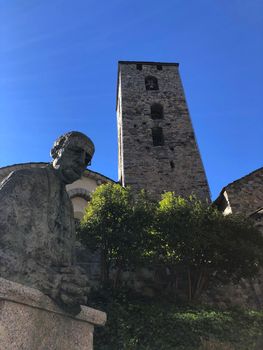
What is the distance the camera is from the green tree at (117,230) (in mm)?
10609

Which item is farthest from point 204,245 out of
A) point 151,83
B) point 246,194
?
point 151,83

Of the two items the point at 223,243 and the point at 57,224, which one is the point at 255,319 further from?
the point at 57,224

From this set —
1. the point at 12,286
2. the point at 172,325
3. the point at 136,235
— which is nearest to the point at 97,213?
the point at 136,235

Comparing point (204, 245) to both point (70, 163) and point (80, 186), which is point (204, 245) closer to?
point (80, 186)

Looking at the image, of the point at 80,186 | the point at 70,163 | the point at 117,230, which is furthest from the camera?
the point at 80,186

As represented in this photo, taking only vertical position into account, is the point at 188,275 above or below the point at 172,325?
above

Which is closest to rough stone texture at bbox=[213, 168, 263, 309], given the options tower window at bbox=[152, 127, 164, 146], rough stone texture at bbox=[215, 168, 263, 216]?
rough stone texture at bbox=[215, 168, 263, 216]

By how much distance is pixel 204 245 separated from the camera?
10.7 m

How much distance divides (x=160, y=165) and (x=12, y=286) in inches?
712

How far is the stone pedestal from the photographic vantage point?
1911 millimetres

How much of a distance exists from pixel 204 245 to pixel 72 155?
8.54 meters

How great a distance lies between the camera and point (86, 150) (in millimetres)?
2893

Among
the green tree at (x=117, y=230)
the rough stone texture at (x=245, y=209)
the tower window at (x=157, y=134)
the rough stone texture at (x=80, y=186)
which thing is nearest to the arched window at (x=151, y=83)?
the tower window at (x=157, y=134)

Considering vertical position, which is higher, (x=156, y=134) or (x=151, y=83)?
(x=151, y=83)
